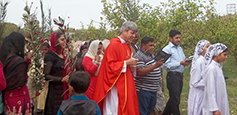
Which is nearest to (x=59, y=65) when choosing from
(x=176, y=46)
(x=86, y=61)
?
(x=86, y=61)

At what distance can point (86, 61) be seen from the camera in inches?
184

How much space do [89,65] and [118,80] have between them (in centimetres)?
61

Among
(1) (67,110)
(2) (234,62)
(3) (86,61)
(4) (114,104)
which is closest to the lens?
(1) (67,110)

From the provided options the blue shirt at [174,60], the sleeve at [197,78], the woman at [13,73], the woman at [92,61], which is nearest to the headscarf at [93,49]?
the woman at [92,61]

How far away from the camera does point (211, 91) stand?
4402 mm

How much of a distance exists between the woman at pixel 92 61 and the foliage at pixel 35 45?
759 millimetres

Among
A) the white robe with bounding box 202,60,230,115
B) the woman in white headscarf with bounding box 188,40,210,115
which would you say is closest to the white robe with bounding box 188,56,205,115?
the woman in white headscarf with bounding box 188,40,210,115

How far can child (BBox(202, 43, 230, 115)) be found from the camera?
4.39 metres

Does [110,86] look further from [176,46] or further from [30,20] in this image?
[176,46]

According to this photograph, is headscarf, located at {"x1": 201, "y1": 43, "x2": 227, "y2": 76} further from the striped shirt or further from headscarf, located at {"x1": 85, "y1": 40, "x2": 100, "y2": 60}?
headscarf, located at {"x1": 85, "y1": 40, "x2": 100, "y2": 60}

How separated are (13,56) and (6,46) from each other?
0.57 feet

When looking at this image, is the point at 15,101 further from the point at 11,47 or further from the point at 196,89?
the point at 196,89

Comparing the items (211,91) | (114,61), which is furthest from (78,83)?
(211,91)

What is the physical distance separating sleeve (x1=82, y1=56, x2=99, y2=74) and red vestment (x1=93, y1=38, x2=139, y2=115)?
20cm
